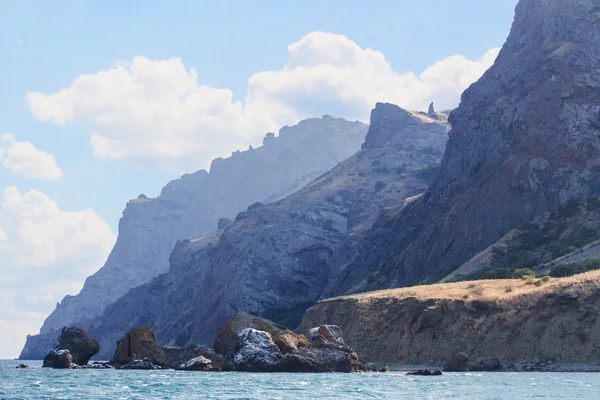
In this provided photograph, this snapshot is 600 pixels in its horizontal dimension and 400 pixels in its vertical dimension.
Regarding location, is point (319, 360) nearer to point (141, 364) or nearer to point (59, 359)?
point (141, 364)

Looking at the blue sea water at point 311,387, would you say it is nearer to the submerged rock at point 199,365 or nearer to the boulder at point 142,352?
the submerged rock at point 199,365

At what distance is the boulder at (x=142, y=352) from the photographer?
102875 mm

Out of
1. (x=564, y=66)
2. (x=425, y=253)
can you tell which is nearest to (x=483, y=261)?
(x=425, y=253)

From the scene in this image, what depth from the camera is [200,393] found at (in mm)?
59688

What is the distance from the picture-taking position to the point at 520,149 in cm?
16112

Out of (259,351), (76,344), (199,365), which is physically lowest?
(199,365)

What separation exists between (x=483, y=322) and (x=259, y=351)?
100.0 ft

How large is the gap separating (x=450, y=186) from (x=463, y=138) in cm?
1397

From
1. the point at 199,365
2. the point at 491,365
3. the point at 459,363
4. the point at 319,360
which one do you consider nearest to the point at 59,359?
the point at 199,365

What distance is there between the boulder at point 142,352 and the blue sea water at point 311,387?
2077cm

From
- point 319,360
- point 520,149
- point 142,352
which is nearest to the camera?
point 319,360

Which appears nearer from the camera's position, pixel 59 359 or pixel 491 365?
pixel 491 365

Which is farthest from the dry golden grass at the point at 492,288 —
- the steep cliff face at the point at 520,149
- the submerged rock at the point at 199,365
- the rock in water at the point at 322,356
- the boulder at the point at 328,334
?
the steep cliff face at the point at 520,149

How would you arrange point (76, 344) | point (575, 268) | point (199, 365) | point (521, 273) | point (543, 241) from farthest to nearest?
1. point (543, 241)
2. point (521, 273)
3. point (76, 344)
4. point (575, 268)
5. point (199, 365)
